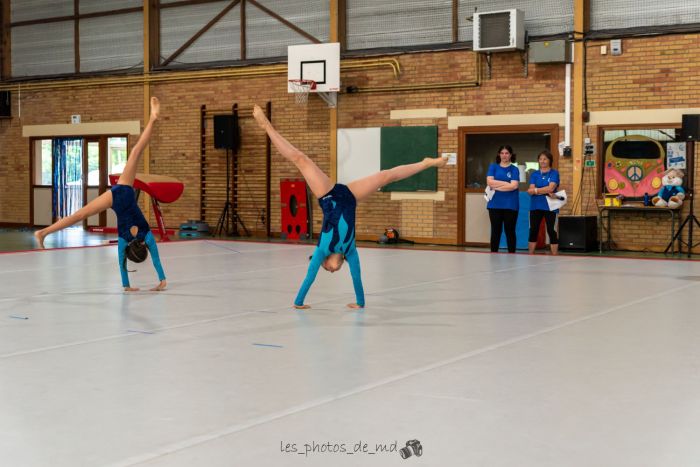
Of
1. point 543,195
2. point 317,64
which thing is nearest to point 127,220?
point 543,195

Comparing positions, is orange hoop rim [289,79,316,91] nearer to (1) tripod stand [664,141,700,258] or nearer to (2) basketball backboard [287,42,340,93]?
(2) basketball backboard [287,42,340,93]

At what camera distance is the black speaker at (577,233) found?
1446cm

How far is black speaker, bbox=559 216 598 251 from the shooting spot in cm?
1446

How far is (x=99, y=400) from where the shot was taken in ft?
14.6

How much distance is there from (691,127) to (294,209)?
25.2 ft

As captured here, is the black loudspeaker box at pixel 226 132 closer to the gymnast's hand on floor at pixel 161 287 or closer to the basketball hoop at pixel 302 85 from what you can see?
the basketball hoop at pixel 302 85

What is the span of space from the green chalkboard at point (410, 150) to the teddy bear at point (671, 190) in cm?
412

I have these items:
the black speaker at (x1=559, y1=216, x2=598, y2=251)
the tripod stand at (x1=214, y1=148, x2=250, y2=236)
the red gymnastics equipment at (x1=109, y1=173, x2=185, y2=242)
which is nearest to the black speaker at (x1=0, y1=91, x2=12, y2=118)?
the red gymnastics equipment at (x1=109, y1=173, x2=185, y2=242)

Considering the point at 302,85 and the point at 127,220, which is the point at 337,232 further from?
the point at 302,85

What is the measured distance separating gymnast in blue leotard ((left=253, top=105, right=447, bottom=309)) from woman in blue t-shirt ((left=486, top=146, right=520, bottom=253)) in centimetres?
565

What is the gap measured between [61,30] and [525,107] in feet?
38.2

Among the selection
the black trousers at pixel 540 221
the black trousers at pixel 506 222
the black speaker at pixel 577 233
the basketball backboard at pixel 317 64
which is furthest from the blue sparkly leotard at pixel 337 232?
the basketball backboard at pixel 317 64

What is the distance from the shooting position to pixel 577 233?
14.5 meters

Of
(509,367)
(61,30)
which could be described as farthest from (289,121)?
(509,367)
